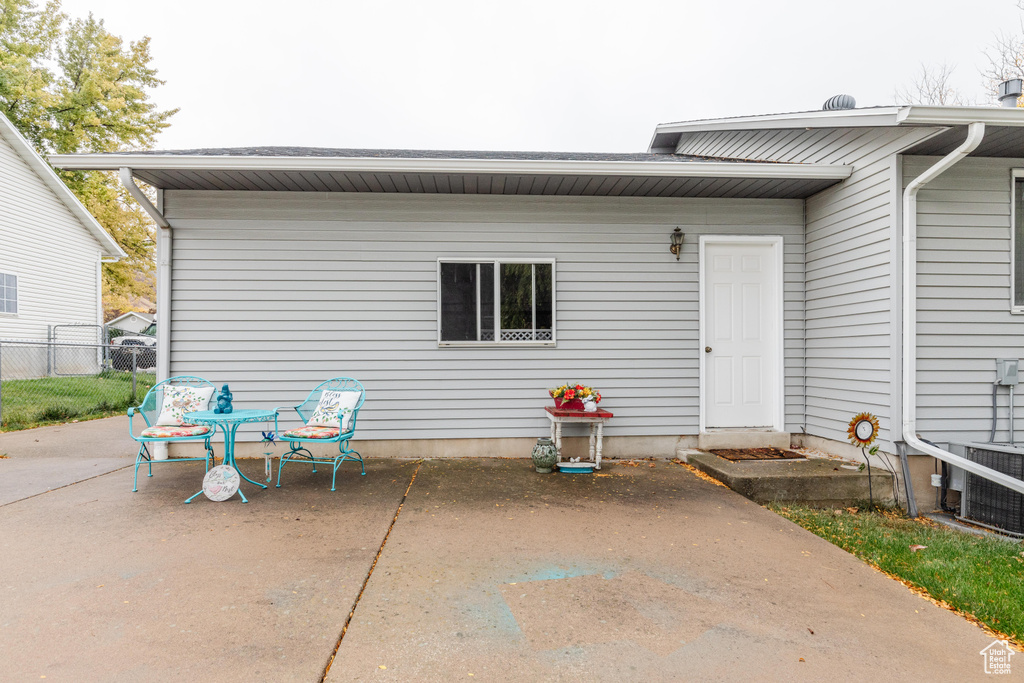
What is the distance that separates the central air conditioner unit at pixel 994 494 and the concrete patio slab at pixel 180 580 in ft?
13.8

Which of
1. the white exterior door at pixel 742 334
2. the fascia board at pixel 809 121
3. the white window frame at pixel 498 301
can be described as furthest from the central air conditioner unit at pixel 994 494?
the white window frame at pixel 498 301

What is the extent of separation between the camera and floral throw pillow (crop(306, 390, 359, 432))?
4.51 metres

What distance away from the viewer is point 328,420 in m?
4.54

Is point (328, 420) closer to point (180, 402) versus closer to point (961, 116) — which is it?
point (180, 402)

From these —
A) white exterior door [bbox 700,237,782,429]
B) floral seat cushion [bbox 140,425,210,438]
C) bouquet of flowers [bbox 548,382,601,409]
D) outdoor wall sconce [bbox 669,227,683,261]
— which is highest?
outdoor wall sconce [bbox 669,227,683,261]

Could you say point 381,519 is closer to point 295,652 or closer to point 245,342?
point 295,652

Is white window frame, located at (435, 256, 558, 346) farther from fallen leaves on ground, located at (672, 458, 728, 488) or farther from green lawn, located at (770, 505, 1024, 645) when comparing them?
green lawn, located at (770, 505, 1024, 645)

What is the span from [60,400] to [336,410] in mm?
6770

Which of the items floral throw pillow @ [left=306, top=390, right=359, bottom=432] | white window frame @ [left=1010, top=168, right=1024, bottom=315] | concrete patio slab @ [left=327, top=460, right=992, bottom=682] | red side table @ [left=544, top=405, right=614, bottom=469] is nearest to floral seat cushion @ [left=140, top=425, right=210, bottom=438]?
floral throw pillow @ [left=306, top=390, right=359, bottom=432]

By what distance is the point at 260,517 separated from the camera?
347 cm

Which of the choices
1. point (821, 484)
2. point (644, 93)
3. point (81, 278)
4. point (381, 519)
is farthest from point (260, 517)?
point (644, 93)

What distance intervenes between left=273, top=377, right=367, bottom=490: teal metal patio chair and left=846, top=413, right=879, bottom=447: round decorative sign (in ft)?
13.2

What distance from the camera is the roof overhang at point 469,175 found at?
14.4ft

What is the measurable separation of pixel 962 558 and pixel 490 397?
144 inches
